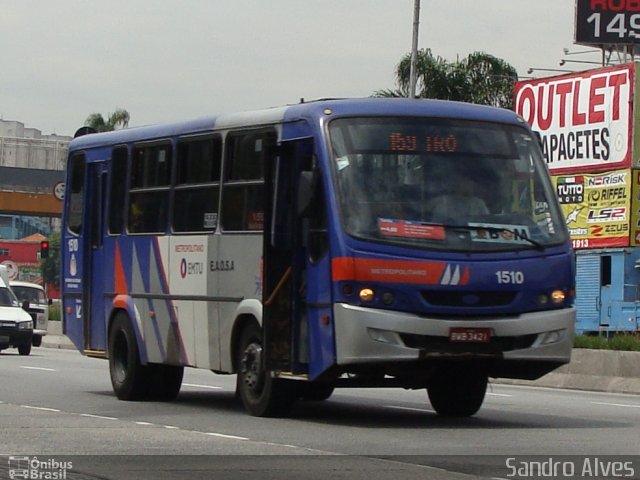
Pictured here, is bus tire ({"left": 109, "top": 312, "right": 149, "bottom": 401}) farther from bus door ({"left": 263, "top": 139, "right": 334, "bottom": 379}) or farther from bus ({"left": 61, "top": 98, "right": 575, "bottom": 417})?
bus door ({"left": 263, "top": 139, "right": 334, "bottom": 379})

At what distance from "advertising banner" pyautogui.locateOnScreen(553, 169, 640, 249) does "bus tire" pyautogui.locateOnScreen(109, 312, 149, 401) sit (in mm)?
28191

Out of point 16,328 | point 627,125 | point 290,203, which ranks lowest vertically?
point 16,328

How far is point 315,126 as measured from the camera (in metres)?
15.6

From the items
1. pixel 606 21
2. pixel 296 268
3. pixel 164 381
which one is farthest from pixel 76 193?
pixel 606 21

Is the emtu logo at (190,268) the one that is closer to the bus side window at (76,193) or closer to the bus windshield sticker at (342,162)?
the bus windshield sticker at (342,162)

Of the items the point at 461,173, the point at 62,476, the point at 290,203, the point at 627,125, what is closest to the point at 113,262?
the point at 290,203

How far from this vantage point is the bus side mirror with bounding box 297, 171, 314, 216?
50.3 feet

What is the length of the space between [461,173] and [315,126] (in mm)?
1409

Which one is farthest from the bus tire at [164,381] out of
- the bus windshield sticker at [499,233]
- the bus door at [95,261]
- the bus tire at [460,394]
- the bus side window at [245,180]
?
the bus windshield sticker at [499,233]

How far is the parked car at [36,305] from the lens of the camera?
45938 mm

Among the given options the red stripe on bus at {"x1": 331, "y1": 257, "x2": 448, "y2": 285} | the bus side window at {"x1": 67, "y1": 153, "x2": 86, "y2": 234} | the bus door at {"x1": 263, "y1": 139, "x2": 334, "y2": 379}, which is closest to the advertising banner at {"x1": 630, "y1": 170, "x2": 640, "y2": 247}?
the bus side window at {"x1": 67, "y1": 153, "x2": 86, "y2": 234}

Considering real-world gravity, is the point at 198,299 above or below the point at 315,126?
below

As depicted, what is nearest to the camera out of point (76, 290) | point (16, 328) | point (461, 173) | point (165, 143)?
point (461, 173)

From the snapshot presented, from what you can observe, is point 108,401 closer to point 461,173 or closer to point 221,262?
point 221,262
